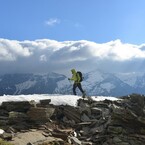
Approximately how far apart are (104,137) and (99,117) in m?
4.14

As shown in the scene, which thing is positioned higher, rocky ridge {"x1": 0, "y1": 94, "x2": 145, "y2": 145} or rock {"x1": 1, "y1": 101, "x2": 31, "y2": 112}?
rock {"x1": 1, "y1": 101, "x2": 31, "y2": 112}

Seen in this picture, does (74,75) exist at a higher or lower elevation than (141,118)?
higher

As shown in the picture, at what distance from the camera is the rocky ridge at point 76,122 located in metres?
32.8

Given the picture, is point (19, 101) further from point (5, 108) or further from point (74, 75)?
point (74, 75)

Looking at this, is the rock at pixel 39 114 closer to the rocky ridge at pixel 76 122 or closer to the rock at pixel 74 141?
the rocky ridge at pixel 76 122

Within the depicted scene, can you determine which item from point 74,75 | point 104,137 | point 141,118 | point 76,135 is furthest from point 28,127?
point 74,75

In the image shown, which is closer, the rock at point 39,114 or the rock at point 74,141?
the rock at point 74,141

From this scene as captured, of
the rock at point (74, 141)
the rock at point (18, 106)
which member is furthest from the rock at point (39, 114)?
the rock at point (74, 141)

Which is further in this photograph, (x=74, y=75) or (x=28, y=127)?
(x=74, y=75)

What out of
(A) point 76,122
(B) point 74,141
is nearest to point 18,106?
(A) point 76,122

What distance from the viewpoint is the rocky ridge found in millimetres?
32750

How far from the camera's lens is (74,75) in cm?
4866

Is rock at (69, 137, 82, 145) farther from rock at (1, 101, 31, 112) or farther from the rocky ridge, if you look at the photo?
rock at (1, 101, 31, 112)

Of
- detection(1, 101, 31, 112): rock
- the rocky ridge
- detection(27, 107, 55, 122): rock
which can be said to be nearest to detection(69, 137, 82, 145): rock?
the rocky ridge
